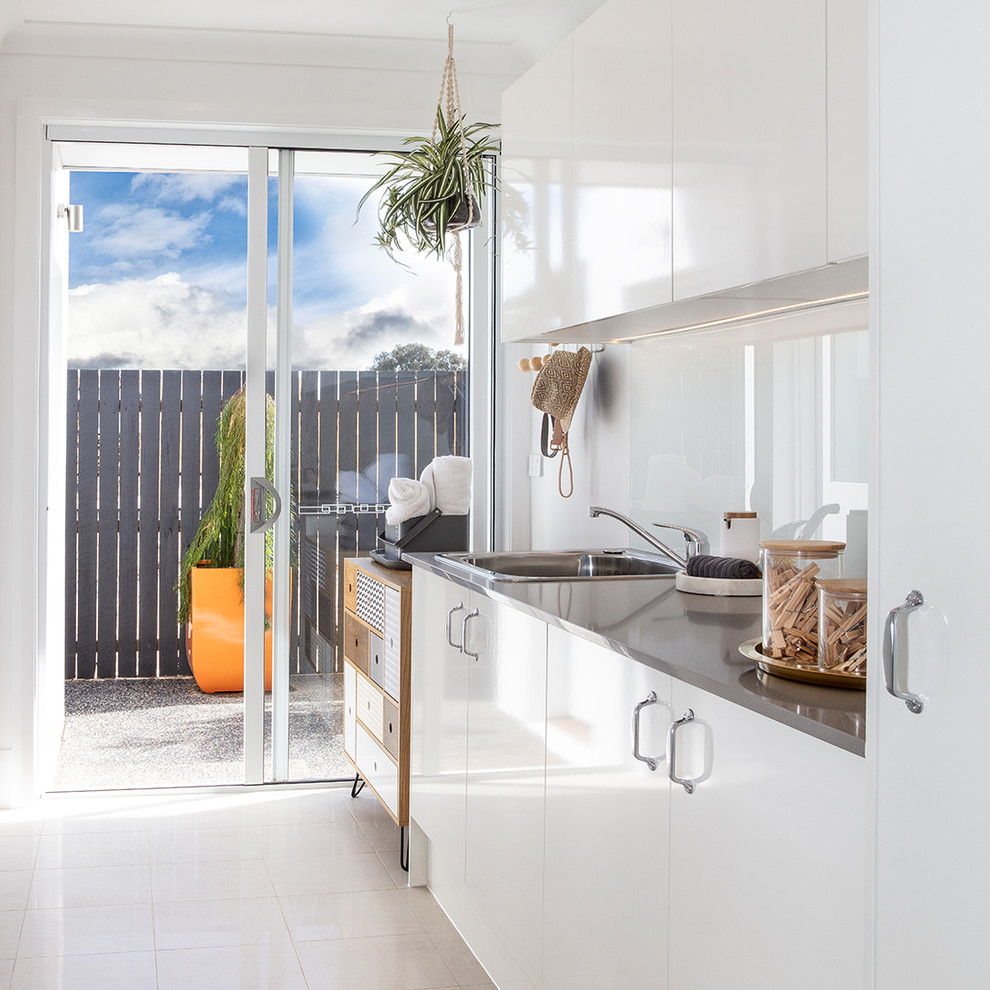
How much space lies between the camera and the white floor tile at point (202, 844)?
122 inches

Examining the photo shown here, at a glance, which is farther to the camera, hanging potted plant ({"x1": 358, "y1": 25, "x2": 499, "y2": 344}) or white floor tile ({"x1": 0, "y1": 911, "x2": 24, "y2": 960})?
hanging potted plant ({"x1": 358, "y1": 25, "x2": 499, "y2": 344})

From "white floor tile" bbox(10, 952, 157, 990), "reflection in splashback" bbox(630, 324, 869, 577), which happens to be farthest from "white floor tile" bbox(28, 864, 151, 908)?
"reflection in splashback" bbox(630, 324, 869, 577)

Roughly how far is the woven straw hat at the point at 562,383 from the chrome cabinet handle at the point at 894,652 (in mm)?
2350

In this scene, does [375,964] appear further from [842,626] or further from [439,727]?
[842,626]

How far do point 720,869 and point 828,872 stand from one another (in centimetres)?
24

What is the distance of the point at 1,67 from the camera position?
137 inches

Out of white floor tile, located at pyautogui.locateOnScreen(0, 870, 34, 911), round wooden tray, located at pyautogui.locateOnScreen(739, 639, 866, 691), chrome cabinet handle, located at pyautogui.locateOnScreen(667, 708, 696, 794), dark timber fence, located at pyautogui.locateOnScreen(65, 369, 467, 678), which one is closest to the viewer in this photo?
round wooden tray, located at pyautogui.locateOnScreen(739, 639, 866, 691)

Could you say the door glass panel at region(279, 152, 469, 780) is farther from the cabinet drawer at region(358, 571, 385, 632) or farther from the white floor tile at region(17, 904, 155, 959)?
the white floor tile at region(17, 904, 155, 959)

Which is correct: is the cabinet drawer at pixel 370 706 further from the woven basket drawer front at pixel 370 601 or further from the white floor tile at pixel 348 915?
the white floor tile at pixel 348 915

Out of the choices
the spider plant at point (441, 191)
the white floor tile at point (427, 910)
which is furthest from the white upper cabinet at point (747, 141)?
the white floor tile at point (427, 910)

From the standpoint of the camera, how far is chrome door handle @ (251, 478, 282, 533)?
377 centimetres

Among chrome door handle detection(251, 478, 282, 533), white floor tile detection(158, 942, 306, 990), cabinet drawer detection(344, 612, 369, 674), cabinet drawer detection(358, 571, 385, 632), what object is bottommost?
white floor tile detection(158, 942, 306, 990)

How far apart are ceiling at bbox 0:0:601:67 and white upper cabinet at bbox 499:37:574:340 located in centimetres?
76

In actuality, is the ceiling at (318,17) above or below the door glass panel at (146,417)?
above
